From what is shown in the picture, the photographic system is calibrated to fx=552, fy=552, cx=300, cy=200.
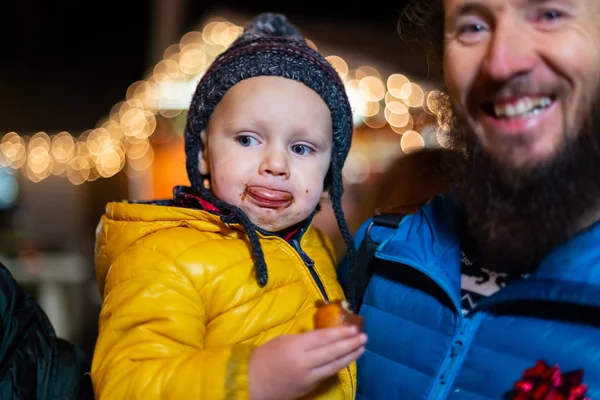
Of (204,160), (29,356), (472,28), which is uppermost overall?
(472,28)

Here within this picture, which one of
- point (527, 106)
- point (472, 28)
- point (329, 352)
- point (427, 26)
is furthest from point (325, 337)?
point (427, 26)

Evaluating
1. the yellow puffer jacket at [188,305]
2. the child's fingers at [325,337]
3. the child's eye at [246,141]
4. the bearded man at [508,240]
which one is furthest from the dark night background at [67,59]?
the child's fingers at [325,337]

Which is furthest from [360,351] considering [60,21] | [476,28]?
[60,21]

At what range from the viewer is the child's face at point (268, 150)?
4.80ft

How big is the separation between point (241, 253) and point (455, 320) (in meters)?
0.53

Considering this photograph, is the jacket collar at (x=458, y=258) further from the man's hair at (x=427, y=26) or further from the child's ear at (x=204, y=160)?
the child's ear at (x=204, y=160)

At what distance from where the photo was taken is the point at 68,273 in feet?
17.1

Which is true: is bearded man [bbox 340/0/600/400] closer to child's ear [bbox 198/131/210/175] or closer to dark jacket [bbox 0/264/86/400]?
child's ear [bbox 198/131/210/175]

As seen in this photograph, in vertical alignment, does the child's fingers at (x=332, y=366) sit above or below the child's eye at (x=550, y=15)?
below

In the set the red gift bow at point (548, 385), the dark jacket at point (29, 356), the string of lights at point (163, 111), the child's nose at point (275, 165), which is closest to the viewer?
the red gift bow at point (548, 385)

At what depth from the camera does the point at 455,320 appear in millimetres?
1253

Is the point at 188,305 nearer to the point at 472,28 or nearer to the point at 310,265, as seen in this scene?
the point at 310,265

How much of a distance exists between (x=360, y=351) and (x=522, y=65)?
2.15 ft

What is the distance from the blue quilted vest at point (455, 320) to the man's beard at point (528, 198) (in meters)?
0.06
